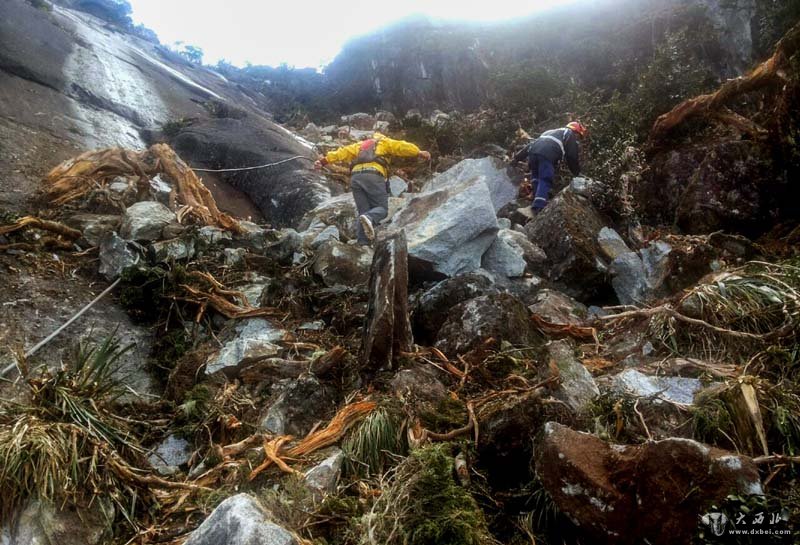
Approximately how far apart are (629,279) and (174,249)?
16.8 ft

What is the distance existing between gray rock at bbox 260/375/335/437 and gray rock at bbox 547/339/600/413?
1624 mm

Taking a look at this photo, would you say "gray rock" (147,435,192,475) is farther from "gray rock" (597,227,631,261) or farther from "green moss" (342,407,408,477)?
"gray rock" (597,227,631,261)

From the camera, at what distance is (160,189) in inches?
307

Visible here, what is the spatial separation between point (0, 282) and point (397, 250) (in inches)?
147

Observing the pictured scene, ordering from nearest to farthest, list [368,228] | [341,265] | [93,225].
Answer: [341,265] < [93,225] < [368,228]

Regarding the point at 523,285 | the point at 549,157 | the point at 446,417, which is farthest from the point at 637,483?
the point at 549,157

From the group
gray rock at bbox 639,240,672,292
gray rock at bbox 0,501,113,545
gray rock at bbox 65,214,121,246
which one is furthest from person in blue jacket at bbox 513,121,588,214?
gray rock at bbox 0,501,113,545

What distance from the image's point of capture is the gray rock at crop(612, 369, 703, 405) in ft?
9.48

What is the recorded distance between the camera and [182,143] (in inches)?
491

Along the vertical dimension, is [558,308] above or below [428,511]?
below

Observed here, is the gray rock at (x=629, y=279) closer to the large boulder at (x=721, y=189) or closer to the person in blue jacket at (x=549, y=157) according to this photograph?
the large boulder at (x=721, y=189)

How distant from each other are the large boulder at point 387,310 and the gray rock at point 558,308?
1322 millimetres

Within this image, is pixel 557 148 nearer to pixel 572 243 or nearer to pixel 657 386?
pixel 572 243

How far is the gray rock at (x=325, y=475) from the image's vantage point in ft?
8.51
